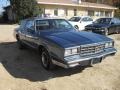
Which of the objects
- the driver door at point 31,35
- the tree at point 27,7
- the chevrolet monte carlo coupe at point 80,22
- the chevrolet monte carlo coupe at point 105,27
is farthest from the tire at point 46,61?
the tree at point 27,7

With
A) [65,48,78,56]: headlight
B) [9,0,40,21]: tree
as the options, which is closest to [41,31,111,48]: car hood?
[65,48,78,56]: headlight

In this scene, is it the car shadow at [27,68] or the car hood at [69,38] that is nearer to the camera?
the car hood at [69,38]

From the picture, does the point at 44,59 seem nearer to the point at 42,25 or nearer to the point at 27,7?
the point at 42,25

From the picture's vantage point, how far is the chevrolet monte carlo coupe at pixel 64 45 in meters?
6.55

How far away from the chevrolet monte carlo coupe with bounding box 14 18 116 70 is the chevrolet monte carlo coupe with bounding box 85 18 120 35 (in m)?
7.97

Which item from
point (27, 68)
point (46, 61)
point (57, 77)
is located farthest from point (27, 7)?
point (57, 77)

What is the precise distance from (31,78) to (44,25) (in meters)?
2.32

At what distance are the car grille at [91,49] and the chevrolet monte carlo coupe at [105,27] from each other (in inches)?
367

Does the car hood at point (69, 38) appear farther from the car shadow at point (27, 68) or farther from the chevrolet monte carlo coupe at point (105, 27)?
the chevrolet monte carlo coupe at point (105, 27)

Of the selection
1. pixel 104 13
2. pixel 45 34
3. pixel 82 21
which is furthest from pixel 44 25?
pixel 104 13

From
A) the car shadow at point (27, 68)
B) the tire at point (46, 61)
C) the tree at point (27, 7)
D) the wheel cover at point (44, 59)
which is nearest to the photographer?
the car shadow at point (27, 68)

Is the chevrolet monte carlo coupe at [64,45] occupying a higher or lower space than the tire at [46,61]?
higher

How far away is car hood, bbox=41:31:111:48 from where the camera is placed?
6758mm

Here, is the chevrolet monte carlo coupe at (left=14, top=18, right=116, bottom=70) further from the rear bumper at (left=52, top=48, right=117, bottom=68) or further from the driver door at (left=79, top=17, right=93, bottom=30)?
the driver door at (left=79, top=17, right=93, bottom=30)
